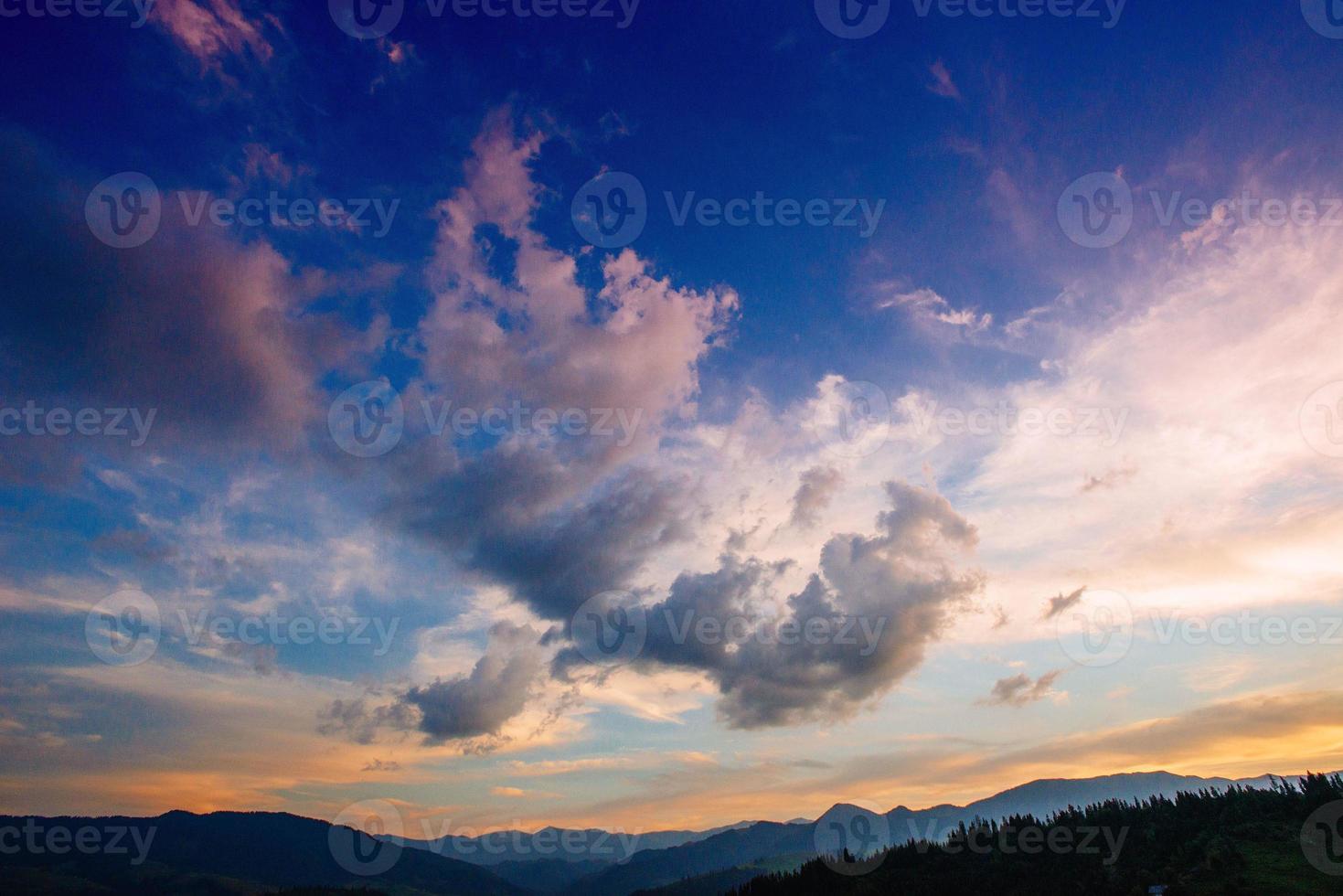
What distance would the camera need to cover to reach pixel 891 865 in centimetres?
19075

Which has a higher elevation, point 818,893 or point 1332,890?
point 1332,890

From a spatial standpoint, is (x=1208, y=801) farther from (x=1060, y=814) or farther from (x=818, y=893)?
(x=818, y=893)

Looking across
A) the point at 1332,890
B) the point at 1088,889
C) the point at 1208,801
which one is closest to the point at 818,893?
the point at 1088,889

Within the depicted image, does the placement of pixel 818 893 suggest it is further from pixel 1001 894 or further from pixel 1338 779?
pixel 1338 779

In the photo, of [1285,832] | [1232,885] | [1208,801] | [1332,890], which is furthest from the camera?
[1208,801]

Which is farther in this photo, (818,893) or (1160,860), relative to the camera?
(818,893)

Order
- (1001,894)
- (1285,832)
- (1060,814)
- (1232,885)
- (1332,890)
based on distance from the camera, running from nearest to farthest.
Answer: (1332,890) → (1232,885) → (1285,832) → (1001,894) → (1060,814)

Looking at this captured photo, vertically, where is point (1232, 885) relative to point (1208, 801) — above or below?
below

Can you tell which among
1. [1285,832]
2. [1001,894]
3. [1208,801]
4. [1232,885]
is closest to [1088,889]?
[1001,894]

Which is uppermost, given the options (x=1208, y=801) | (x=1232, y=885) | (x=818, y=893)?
(x=1208, y=801)

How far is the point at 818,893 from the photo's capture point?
181 meters

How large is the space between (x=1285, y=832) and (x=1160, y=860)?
21.8 metres

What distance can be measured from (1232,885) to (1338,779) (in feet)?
227

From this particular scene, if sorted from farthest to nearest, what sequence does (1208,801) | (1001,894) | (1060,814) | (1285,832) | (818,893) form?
(1060,814) < (818,893) < (1208,801) < (1001,894) < (1285,832)
